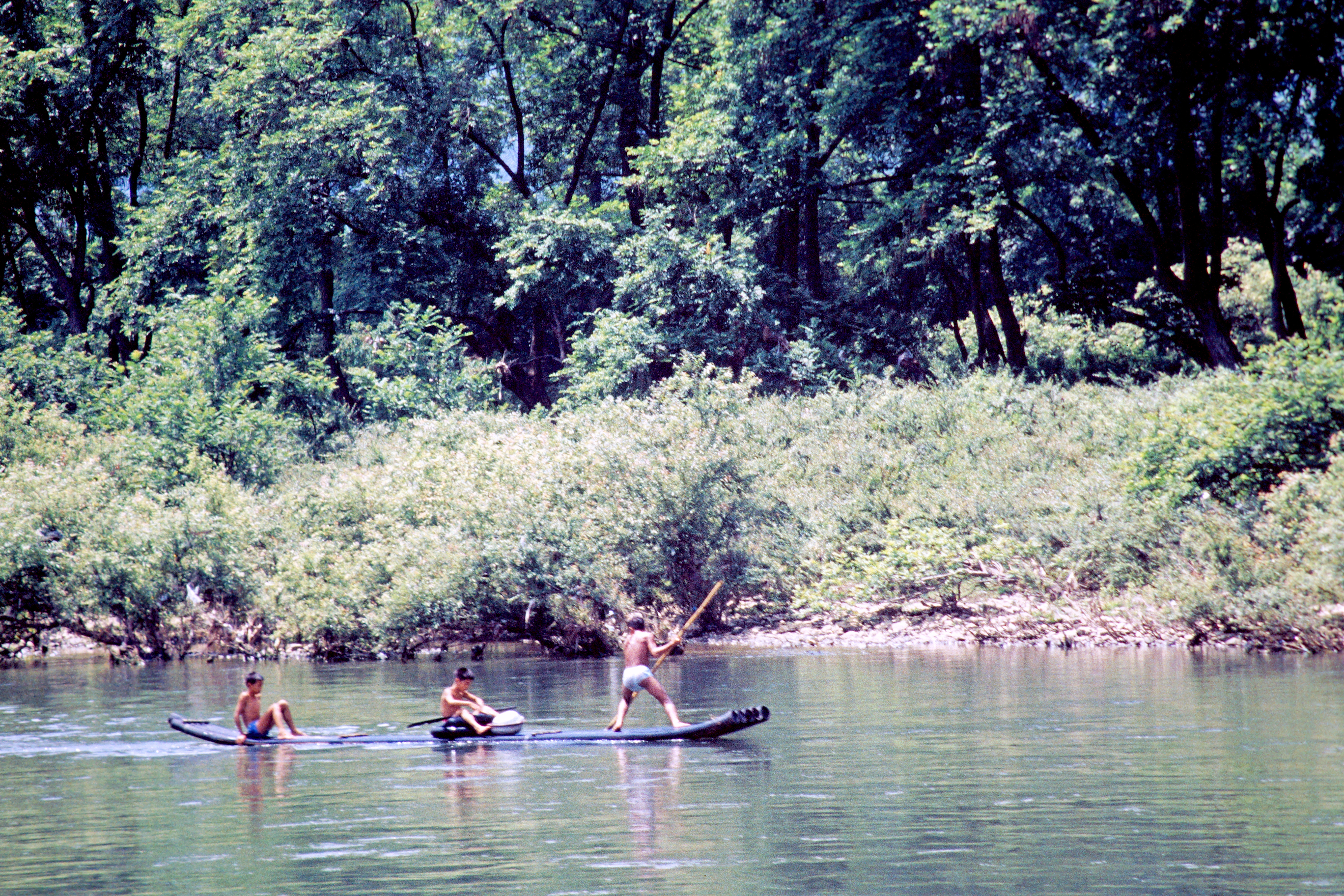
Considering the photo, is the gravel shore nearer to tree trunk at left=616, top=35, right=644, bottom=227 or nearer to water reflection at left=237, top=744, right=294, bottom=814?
water reflection at left=237, top=744, right=294, bottom=814

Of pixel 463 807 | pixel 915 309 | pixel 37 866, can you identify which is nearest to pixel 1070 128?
pixel 915 309

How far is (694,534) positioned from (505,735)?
39.3 feet

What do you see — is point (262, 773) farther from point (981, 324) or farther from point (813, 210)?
point (813, 210)

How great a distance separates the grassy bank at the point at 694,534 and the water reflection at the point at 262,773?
9592 mm

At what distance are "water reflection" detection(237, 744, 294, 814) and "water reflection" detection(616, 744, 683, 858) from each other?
12.0 feet

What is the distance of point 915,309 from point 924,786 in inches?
1439

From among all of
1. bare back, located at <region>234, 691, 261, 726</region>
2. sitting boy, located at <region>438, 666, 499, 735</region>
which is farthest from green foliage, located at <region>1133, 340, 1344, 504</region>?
bare back, located at <region>234, 691, 261, 726</region>

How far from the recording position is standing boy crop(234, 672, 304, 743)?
703 inches

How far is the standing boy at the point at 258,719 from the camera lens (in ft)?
58.6

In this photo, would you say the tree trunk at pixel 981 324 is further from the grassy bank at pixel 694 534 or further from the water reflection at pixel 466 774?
the water reflection at pixel 466 774

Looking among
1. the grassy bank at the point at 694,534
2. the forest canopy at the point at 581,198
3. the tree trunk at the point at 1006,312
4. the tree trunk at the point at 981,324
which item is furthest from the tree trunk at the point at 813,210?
the grassy bank at the point at 694,534

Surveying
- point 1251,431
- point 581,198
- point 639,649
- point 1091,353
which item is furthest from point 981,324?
point 639,649

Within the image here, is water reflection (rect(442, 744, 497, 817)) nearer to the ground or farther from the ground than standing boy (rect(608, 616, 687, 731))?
nearer to the ground

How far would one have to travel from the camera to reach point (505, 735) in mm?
17281
